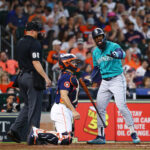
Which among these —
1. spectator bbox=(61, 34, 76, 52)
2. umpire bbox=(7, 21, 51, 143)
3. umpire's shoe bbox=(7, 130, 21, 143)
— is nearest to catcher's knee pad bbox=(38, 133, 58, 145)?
umpire bbox=(7, 21, 51, 143)

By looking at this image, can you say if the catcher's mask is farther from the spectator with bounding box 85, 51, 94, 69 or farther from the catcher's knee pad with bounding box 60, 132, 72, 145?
the spectator with bounding box 85, 51, 94, 69

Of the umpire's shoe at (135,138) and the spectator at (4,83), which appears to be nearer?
the umpire's shoe at (135,138)

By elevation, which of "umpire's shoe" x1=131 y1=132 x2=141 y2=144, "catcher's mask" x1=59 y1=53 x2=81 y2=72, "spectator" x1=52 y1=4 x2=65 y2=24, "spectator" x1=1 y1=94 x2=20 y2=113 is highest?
"spectator" x1=52 y1=4 x2=65 y2=24

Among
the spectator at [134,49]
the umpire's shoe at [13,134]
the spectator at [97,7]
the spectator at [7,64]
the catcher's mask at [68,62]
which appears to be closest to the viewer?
the catcher's mask at [68,62]

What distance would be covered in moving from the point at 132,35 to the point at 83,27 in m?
1.80

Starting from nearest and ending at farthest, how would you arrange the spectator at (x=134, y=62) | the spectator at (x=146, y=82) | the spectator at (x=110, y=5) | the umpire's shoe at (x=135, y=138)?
the umpire's shoe at (x=135, y=138)
the spectator at (x=146, y=82)
the spectator at (x=134, y=62)
the spectator at (x=110, y=5)

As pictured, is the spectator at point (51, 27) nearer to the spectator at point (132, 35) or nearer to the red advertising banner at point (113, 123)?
the spectator at point (132, 35)

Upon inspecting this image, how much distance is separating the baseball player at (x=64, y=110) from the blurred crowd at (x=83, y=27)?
227 inches

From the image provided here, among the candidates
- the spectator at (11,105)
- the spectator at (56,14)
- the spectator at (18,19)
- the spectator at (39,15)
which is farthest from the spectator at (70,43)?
the spectator at (11,105)

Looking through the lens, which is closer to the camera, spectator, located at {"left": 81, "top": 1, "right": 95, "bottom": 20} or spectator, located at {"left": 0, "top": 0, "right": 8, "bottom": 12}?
spectator, located at {"left": 0, "top": 0, "right": 8, "bottom": 12}

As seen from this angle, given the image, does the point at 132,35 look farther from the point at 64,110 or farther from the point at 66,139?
the point at 66,139

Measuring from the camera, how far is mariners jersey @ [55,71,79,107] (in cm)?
714

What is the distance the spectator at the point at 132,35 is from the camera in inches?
642

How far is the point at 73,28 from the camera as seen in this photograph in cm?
1581
